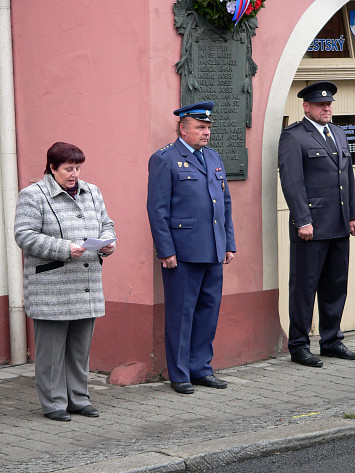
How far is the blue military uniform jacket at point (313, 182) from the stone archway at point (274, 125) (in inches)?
7.8

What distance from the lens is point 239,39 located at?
7.70 m

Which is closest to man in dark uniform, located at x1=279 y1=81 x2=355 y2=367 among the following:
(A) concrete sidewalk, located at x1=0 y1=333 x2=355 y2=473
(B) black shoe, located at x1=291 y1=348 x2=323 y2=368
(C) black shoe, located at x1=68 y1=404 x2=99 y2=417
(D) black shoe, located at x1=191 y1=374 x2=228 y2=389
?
(B) black shoe, located at x1=291 y1=348 x2=323 y2=368

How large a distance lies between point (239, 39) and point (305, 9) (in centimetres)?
80

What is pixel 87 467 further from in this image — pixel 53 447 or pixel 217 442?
pixel 217 442

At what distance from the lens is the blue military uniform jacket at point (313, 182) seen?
7699 millimetres

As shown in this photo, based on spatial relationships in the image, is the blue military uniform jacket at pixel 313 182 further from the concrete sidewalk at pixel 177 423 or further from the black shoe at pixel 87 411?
the black shoe at pixel 87 411

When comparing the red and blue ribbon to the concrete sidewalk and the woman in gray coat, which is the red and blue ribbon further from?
the concrete sidewalk

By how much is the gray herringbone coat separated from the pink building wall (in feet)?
3.63

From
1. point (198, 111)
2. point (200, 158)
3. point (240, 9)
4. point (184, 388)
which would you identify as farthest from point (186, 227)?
point (240, 9)

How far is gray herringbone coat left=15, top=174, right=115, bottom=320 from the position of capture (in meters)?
6.06

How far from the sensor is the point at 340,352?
807cm

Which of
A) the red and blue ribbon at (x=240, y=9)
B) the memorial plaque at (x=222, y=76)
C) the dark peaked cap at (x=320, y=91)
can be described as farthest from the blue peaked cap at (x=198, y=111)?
the dark peaked cap at (x=320, y=91)

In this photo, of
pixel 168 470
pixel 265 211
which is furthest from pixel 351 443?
pixel 265 211

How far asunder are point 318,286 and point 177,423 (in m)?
2.41
